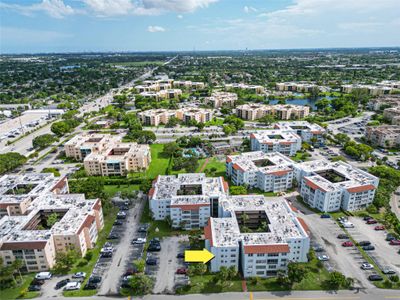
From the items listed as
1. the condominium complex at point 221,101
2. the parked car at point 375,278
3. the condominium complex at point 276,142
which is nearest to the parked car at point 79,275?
the parked car at point 375,278

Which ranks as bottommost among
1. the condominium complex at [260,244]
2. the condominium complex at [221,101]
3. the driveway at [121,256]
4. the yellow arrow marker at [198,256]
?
the driveway at [121,256]

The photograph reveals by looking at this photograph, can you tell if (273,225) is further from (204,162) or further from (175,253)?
(204,162)

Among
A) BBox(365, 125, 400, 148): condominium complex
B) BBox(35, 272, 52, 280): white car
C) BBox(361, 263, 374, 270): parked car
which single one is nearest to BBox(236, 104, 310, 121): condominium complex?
BBox(365, 125, 400, 148): condominium complex

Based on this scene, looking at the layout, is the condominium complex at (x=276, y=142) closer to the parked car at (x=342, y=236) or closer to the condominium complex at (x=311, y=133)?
the condominium complex at (x=311, y=133)

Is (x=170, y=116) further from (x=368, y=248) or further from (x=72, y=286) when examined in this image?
(x=368, y=248)

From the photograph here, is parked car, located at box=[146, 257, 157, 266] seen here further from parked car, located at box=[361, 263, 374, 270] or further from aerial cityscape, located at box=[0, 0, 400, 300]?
parked car, located at box=[361, 263, 374, 270]

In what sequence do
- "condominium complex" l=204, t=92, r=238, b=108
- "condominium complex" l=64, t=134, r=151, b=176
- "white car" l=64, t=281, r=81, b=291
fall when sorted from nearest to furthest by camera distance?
"white car" l=64, t=281, r=81, b=291 → "condominium complex" l=64, t=134, r=151, b=176 → "condominium complex" l=204, t=92, r=238, b=108
